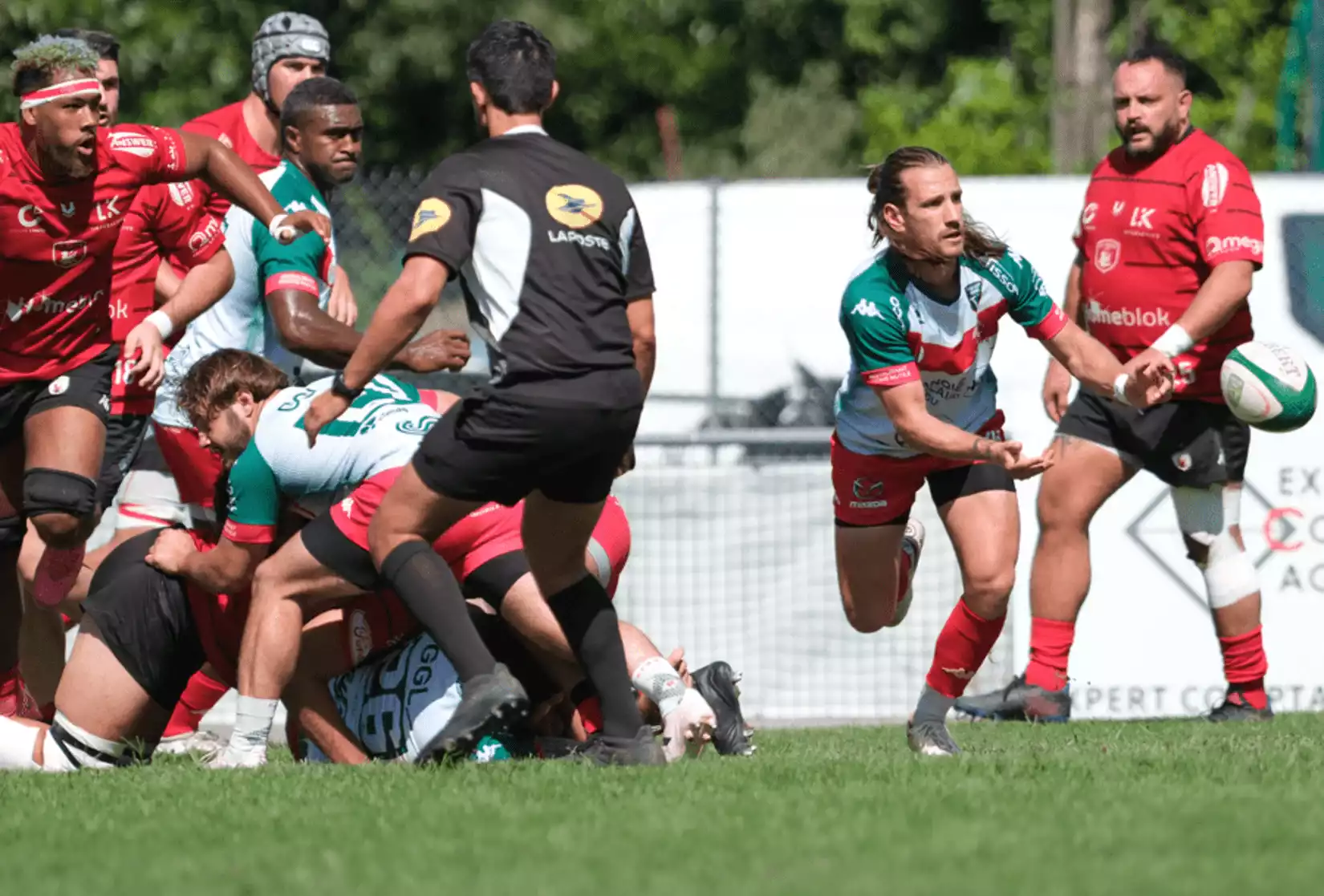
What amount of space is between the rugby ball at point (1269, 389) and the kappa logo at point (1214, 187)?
95cm

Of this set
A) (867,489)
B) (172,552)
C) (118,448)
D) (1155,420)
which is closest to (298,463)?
(172,552)

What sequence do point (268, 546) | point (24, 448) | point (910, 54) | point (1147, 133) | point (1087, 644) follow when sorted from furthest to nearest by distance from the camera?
point (910, 54), point (1087, 644), point (1147, 133), point (24, 448), point (268, 546)

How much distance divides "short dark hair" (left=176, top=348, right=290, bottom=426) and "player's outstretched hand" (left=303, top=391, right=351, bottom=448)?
39.7 inches

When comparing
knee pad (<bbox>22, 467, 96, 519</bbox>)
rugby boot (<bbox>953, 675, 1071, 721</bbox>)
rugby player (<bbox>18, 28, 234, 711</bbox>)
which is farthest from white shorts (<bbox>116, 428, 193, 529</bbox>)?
rugby boot (<bbox>953, 675, 1071, 721</bbox>)

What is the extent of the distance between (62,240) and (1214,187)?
180 inches

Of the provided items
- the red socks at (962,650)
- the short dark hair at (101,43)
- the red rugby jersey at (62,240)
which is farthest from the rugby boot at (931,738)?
the short dark hair at (101,43)

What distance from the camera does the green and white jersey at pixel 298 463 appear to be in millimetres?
7133

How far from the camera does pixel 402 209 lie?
12.8 m

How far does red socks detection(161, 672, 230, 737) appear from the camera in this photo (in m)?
8.34

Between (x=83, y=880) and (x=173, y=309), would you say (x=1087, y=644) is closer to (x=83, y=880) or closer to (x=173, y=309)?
(x=173, y=309)

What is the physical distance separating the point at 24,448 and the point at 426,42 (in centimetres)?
2148

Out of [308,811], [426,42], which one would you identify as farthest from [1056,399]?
[426,42]

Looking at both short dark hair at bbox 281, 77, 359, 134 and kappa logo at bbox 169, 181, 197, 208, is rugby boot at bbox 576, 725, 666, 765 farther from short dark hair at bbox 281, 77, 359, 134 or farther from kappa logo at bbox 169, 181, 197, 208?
kappa logo at bbox 169, 181, 197, 208

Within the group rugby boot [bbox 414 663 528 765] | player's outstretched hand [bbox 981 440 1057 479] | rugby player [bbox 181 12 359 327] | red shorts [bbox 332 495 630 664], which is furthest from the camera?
rugby player [bbox 181 12 359 327]
